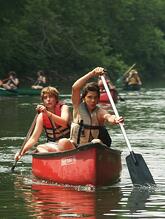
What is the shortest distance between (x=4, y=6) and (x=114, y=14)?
28146 mm

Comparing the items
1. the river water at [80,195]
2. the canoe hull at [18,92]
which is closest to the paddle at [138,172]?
the river water at [80,195]

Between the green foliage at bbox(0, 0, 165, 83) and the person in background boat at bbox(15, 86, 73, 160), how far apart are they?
33.2 meters

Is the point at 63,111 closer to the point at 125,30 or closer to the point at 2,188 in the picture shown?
the point at 2,188

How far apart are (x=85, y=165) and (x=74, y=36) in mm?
47211

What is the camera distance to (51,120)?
1361 centimetres

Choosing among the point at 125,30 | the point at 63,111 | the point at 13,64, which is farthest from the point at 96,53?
the point at 63,111

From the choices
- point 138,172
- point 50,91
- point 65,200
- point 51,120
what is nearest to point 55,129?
point 51,120

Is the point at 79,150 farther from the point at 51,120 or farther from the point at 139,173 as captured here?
the point at 51,120

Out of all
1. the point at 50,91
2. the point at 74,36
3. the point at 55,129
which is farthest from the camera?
the point at 74,36

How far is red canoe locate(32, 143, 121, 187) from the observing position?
1212 centimetres

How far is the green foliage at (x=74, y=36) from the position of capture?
52.4 m

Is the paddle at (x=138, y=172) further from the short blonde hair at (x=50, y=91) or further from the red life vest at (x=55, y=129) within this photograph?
the red life vest at (x=55, y=129)

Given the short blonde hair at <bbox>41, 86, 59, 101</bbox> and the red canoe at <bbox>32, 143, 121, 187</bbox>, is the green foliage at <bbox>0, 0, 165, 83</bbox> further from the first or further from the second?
the red canoe at <bbox>32, 143, 121, 187</bbox>

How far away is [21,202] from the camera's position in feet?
37.1
